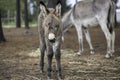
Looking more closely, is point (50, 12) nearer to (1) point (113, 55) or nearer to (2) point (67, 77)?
(2) point (67, 77)

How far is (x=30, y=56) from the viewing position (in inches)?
405

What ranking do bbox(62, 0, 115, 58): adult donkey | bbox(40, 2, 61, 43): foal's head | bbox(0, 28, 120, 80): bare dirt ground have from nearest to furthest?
1. bbox(40, 2, 61, 43): foal's head
2. bbox(0, 28, 120, 80): bare dirt ground
3. bbox(62, 0, 115, 58): adult donkey

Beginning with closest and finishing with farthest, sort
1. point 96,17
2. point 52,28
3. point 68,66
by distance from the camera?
point 52,28 → point 68,66 → point 96,17

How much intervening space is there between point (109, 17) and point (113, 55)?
1377 millimetres

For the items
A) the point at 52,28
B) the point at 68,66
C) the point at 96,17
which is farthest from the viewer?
the point at 96,17

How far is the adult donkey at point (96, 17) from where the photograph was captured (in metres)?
10.3

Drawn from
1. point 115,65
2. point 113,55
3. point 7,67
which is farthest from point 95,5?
point 7,67

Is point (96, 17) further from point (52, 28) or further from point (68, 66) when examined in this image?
point (52, 28)

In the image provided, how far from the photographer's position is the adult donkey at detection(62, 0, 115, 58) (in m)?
10.3

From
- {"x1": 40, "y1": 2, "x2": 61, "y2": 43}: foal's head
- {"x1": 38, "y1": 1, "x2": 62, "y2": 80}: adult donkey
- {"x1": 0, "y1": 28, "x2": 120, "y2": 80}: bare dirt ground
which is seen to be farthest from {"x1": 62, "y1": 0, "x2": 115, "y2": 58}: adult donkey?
{"x1": 40, "y1": 2, "x2": 61, "y2": 43}: foal's head

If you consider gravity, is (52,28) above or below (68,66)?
above

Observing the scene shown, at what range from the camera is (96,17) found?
10516mm

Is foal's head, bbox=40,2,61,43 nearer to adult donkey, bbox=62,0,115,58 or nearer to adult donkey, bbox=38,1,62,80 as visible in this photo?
adult donkey, bbox=38,1,62,80

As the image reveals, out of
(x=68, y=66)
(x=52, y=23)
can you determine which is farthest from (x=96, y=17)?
(x=52, y=23)
